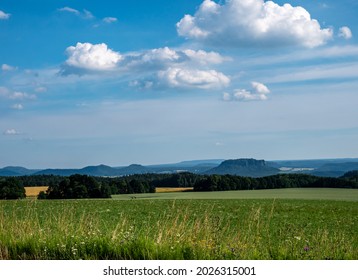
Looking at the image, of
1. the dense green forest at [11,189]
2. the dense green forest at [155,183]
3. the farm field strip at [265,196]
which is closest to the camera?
the farm field strip at [265,196]

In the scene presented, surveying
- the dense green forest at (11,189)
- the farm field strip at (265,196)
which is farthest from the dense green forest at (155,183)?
the farm field strip at (265,196)

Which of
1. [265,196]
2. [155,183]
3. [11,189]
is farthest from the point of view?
[155,183]

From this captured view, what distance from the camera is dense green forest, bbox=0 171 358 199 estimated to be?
67.7 m

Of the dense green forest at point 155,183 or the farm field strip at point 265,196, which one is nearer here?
the farm field strip at point 265,196

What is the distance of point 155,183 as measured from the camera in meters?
94.6

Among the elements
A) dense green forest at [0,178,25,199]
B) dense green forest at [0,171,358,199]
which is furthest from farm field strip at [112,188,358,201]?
dense green forest at [0,178,25,199]

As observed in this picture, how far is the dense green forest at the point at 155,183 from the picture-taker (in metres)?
67.7

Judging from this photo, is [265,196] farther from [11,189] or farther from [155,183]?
[155,183]

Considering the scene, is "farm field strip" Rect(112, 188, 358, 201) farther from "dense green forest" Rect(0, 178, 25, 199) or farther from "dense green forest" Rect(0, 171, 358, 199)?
"dense green forest" Rect(0, 178, 25, 199)

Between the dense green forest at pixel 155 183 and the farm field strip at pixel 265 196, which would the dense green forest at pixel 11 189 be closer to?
the dense green forest at pixel 155 183

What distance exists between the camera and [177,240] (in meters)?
9.59

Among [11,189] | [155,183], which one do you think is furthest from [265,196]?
[155,183]
